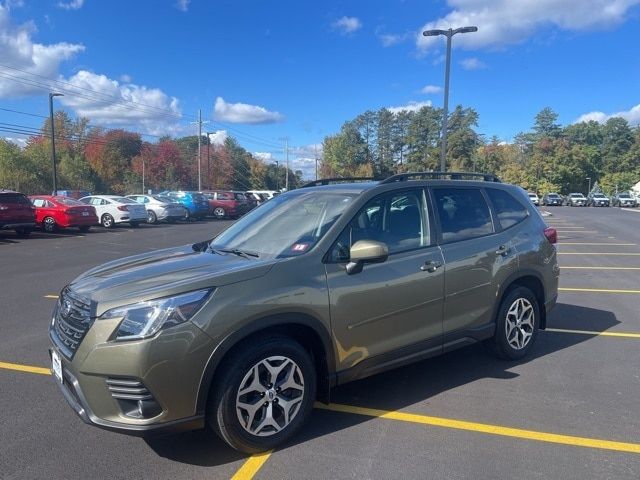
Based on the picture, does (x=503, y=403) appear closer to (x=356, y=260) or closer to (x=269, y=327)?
(x=356, y=260)

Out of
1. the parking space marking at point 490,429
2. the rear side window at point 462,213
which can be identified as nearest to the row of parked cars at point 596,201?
the rear side window at point 462,213

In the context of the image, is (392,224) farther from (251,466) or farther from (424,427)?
(251,466)

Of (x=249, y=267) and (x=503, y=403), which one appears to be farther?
(x=503, y=403)

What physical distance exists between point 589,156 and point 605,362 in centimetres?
9833

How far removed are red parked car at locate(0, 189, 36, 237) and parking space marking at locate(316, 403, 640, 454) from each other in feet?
57.0

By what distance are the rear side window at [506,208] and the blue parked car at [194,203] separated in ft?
88.1

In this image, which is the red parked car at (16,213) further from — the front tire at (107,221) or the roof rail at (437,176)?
the roof rail at (437,176)

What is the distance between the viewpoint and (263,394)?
10.7 ft

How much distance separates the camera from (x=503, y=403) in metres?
4.04

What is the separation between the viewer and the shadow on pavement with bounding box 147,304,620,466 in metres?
3.37

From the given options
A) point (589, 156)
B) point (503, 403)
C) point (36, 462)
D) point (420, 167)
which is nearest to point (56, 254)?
point (36, 462)

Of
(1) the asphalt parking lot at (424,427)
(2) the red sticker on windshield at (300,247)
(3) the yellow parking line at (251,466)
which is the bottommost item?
(3) the yellow parking line at (251,466)

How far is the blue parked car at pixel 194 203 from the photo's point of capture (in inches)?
1214

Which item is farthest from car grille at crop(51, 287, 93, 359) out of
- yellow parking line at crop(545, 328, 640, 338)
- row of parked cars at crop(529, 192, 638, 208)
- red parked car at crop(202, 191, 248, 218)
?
row of parked cars at crop(529, 192, 638, 208)
